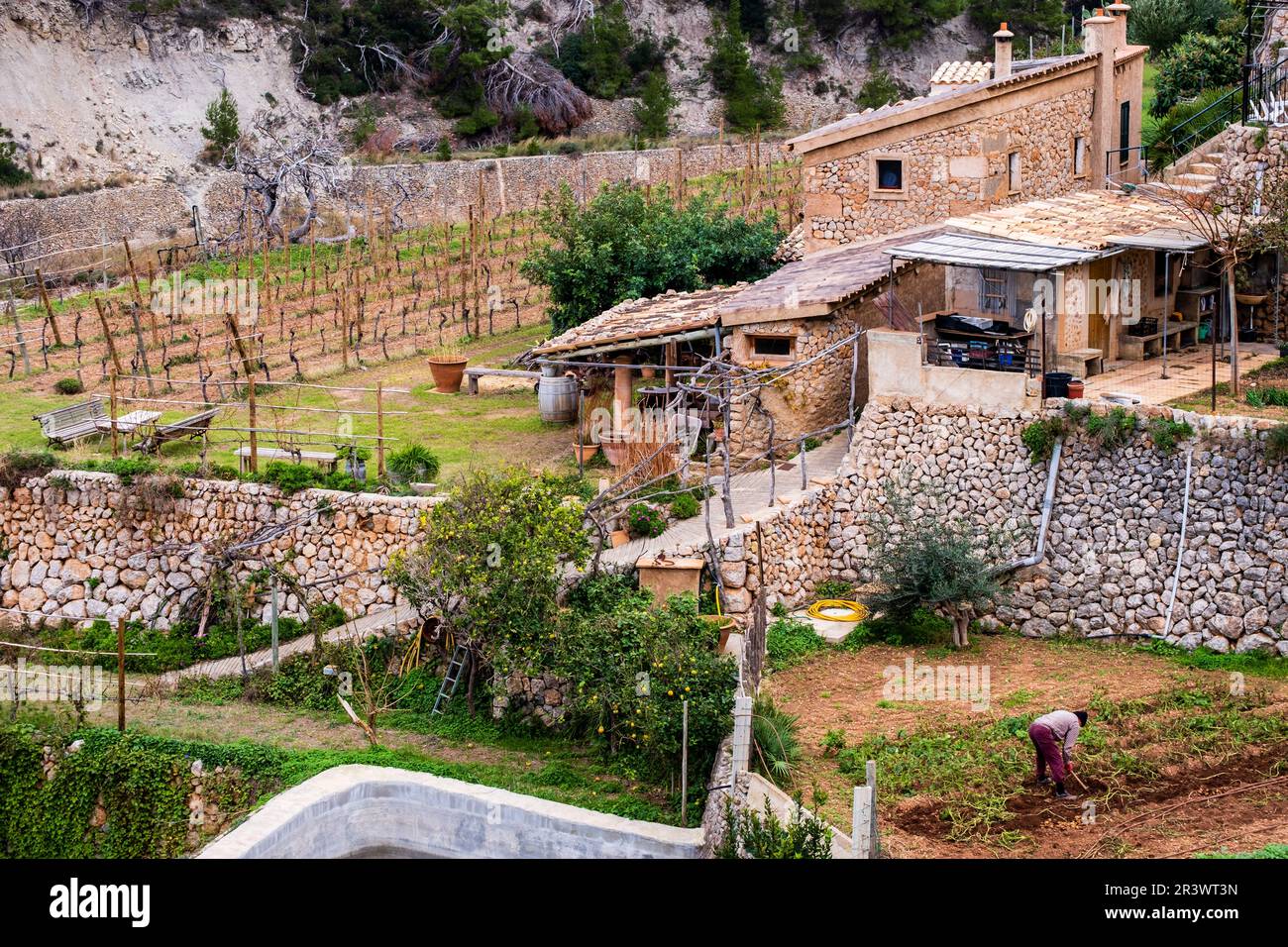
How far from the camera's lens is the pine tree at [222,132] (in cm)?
5559

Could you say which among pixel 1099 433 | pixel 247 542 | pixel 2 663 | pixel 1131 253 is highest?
pixel 1131 253

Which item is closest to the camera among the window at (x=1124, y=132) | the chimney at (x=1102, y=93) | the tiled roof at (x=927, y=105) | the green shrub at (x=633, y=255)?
the tiled roof at (x=927, y=105)

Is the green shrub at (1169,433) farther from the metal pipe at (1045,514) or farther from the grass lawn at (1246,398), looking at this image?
the metal pipe at (1045,514)

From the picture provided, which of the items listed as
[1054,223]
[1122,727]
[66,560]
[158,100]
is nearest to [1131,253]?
[1054,223]

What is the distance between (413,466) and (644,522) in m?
3.96

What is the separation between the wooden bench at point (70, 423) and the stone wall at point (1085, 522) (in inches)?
422

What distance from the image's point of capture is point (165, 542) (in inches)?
1115

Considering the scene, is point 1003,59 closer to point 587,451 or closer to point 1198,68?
point 1198,68

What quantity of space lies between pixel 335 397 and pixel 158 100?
93.3 ft

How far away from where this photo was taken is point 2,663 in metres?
27.2

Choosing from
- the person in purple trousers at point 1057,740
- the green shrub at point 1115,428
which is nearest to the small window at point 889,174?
the green shrub at point 1115,428

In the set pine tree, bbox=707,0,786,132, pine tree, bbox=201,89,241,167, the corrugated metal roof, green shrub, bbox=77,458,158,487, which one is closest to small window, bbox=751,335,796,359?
the corrugated metal roof

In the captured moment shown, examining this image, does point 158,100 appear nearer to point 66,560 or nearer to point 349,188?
point 349,188

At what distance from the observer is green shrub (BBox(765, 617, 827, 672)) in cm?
2398
